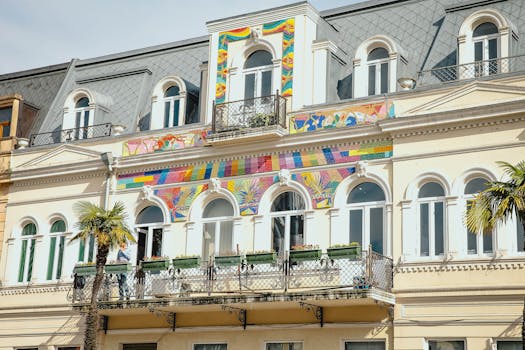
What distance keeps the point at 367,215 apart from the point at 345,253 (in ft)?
7.14

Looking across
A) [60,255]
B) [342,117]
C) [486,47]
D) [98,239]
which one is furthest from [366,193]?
[60,255]

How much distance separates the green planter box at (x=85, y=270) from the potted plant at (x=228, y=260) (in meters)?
4.85

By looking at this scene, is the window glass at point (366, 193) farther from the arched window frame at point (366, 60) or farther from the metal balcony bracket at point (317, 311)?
the metal balcony bracket at point (317, 311)

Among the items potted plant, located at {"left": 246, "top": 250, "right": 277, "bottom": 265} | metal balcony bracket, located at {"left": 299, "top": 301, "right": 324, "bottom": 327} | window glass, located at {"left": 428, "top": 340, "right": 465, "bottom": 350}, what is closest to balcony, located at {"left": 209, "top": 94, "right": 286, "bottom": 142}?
potted plant, located at {"left": 246, "top": 250, "right": 277, "bottom": 265}

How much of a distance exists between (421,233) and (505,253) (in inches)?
111

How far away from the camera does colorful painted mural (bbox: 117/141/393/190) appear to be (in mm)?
29438

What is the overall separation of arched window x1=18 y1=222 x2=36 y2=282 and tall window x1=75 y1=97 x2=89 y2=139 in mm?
3970

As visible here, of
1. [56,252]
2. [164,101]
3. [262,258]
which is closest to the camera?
[262,258]

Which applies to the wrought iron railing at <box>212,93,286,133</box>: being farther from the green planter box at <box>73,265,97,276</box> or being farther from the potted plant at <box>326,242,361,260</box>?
the green planter box at <box>73,265,97,276</box>

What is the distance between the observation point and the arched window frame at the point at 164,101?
3459 cm

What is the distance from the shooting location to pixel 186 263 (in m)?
30.3

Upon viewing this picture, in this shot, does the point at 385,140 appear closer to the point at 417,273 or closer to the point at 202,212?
the point at 417,273

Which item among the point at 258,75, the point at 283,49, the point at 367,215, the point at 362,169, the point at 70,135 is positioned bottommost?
the point at 367,215

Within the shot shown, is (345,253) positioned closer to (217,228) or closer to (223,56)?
(217,228)
